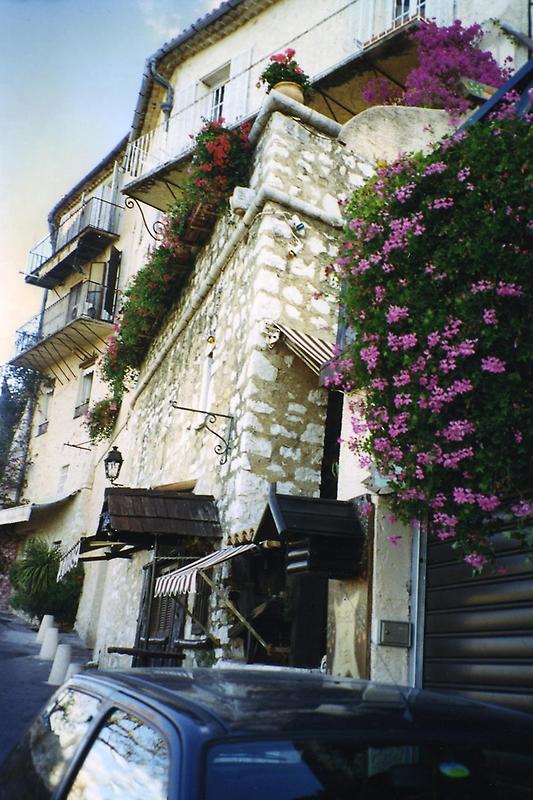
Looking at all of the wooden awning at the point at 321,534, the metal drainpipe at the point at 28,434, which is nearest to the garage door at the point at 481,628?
the wooden awning at the point at 321,534

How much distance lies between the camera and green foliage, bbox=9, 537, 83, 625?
18.8 meters

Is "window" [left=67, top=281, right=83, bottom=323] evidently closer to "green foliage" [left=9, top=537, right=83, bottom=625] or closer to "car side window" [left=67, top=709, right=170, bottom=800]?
"green foliage" [left=9, top=537, right=83, bottom=625]

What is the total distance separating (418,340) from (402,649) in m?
2.38

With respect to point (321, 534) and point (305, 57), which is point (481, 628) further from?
point (305, 57)

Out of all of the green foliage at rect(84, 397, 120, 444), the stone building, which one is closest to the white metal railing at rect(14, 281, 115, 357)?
the green foliage at rect(84, 397, 120, 444)

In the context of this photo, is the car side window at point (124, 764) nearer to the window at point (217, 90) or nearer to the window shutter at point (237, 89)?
the window shutter at point (237, 89)

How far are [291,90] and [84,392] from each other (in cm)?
1519

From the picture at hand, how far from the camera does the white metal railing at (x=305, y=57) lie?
1247cm

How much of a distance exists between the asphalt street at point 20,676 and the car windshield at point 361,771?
5259 millimetres

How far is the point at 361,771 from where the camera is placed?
1828 mm

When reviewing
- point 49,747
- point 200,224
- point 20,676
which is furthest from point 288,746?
point 20,676

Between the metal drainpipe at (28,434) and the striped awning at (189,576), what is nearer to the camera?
the striped awning at (189,576)

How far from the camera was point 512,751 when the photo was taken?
6.37 feet

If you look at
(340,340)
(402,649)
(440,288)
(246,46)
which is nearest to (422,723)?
(440,288)
